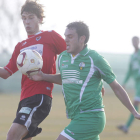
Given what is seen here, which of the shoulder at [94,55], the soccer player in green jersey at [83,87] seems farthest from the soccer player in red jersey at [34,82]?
the shoulder at [94,55]

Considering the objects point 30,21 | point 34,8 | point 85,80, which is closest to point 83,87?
point 85,80

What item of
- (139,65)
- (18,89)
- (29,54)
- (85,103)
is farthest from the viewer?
(18,89)

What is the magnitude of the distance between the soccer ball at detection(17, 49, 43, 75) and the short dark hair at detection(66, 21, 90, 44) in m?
0.55

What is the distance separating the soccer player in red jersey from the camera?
13.5ft

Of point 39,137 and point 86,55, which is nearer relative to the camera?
point 86,55

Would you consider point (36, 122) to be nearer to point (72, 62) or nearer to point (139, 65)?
point (72, 62)

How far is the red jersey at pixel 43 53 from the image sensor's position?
445cm

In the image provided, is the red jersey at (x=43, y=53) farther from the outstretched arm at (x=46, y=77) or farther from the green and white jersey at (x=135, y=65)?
the green and white jersey at (x=135, y=65)

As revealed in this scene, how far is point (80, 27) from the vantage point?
418 cm

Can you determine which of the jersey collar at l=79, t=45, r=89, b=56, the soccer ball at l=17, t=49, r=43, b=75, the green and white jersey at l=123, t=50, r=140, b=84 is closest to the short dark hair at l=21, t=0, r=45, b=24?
the soccer ball at l=17, t=49, r=43, b=75

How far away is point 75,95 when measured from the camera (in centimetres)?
400

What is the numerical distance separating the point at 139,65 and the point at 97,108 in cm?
490

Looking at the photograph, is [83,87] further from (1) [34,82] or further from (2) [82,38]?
(1) [34,82]

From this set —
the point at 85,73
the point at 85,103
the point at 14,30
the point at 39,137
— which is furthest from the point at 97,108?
the point at 14,30
